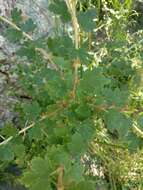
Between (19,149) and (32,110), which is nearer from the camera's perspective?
(19,149)

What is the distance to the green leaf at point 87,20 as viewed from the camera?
63.2 inches

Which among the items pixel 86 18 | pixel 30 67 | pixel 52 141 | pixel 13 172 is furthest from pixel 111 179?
pixel 86 18

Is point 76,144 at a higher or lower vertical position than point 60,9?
lower

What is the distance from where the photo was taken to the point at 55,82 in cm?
157

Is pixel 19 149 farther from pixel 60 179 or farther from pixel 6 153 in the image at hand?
pixel 60 179

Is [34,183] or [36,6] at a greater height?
[36,6]

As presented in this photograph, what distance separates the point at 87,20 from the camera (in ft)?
5.28

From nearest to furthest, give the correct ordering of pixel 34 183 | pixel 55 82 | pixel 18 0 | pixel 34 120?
pixel 34 183
pixel 55 82
pixel 34 120
pixel 18 0

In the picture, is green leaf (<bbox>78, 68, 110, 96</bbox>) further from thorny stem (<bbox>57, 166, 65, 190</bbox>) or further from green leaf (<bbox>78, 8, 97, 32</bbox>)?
thorny stem (<bbox>57, 166, 65, 190</bbox>)

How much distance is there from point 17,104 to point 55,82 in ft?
2.36

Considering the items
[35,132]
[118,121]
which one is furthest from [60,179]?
[35,132]

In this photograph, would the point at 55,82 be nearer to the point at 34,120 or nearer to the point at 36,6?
the point at 34,120

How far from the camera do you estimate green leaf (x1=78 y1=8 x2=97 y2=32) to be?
1.61 meters

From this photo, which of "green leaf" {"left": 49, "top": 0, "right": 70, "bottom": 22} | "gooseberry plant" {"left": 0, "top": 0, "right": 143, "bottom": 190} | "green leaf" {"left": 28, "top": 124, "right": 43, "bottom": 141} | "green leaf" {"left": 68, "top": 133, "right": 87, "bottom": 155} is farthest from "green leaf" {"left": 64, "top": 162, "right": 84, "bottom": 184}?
"green leaf" {"left": 49, "top": 0, "right": 70, "bottom": 22}
